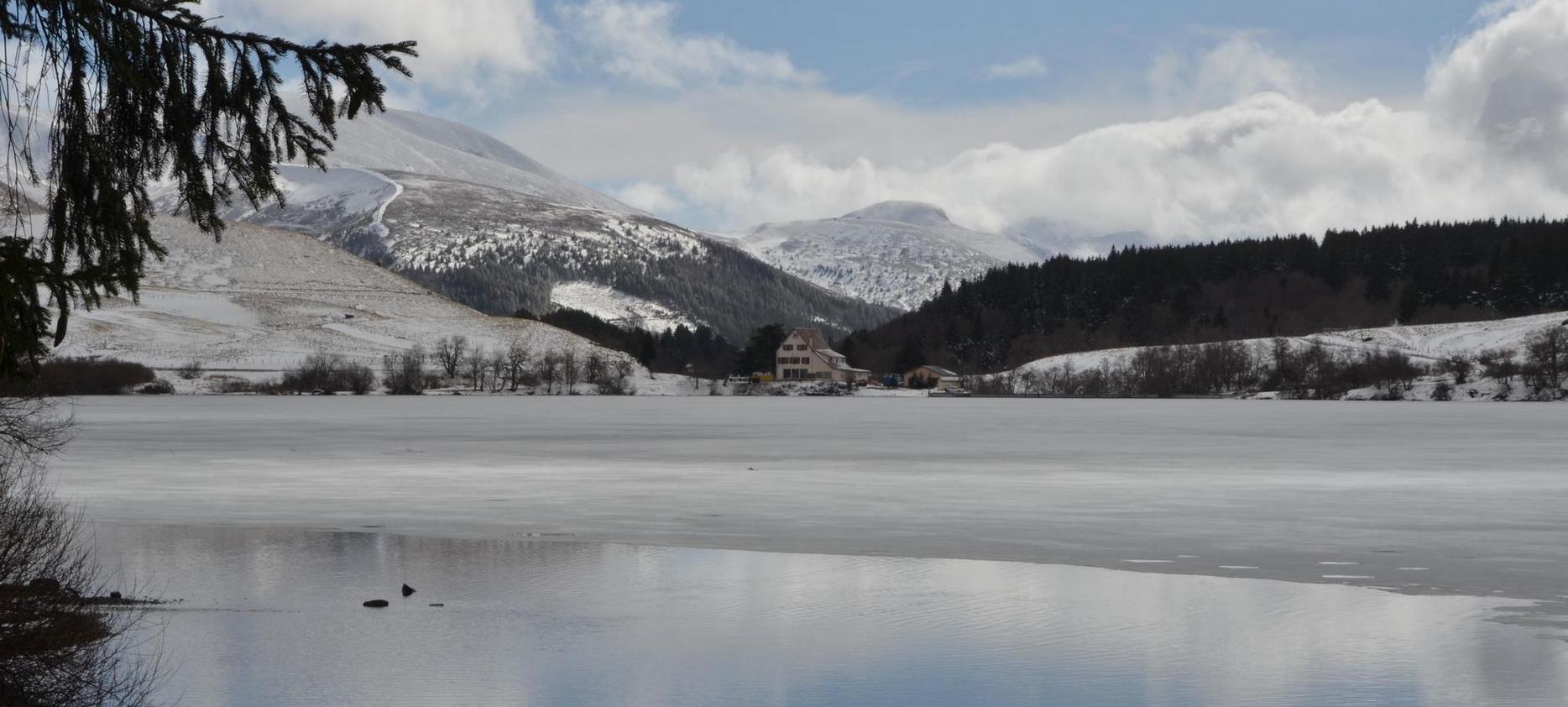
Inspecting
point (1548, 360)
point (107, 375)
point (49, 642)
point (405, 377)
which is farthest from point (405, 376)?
point (49, 642)

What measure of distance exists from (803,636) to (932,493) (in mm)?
16284

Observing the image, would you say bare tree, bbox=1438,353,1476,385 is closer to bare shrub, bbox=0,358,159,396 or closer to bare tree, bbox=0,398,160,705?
bare shrub, bbox=0,358,159,396

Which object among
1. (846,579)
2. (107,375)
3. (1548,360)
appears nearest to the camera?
(846,579)

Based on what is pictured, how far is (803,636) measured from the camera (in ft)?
45.4

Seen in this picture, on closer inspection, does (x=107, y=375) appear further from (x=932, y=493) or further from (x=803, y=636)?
(x=803, y=636)

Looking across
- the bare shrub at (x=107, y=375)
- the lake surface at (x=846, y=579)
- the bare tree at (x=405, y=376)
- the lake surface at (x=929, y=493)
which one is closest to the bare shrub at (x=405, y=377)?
the bare tree at (x=405, y=376)

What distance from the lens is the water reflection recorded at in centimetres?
1154

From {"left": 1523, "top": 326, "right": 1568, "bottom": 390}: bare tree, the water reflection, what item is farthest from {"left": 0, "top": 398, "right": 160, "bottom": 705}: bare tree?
{"left": 1523, "top": 326, "right": 1568, "bottom": 390}: bare tree

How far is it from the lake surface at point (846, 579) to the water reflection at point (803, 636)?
0.17ft

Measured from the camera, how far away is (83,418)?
74.7 metres

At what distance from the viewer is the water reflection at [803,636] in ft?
37.9

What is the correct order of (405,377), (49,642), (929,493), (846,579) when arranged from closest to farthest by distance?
1. (49,642)
2. (846,579)
3. (929,493)
4. (405,377)

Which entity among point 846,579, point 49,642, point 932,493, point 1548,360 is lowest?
point 846,579

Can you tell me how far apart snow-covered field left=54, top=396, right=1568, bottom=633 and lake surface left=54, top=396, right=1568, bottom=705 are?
0.16 meters
